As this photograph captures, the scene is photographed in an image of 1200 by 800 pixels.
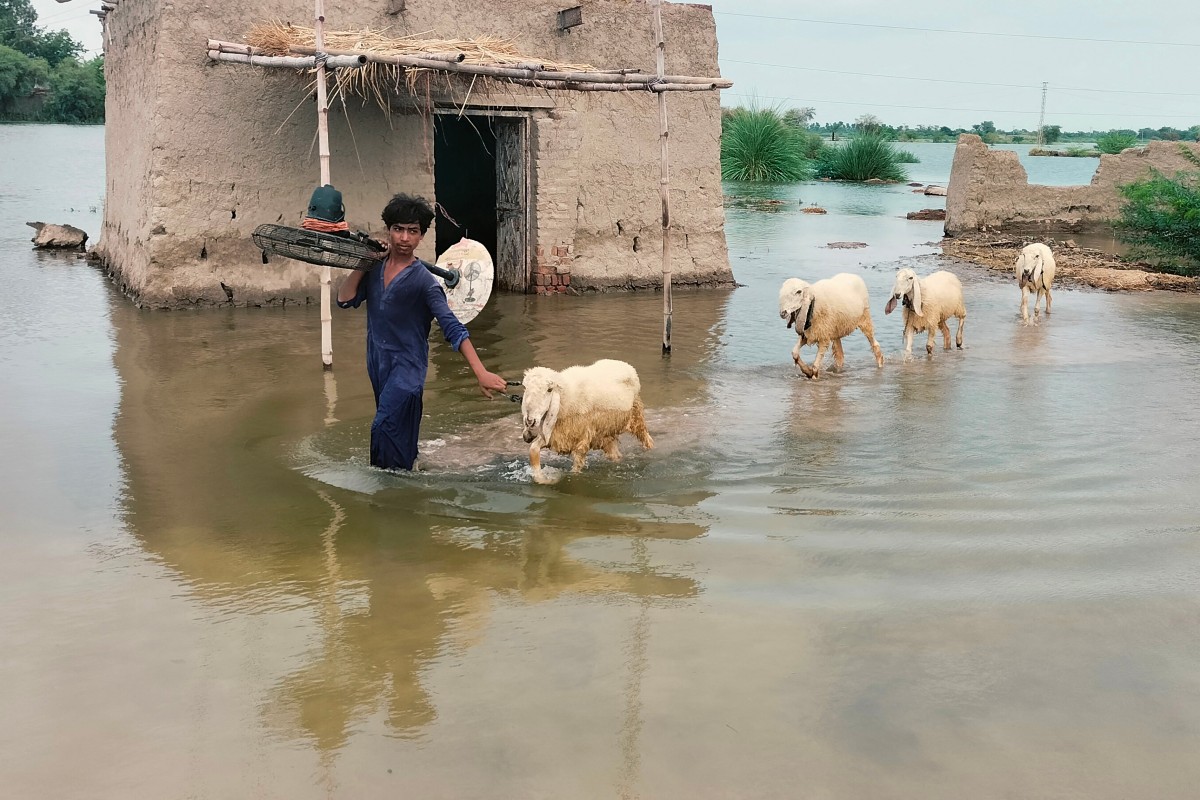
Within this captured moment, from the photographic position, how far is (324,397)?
8945 mm

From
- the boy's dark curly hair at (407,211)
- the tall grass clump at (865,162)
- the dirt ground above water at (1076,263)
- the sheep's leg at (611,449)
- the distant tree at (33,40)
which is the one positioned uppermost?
the distant tree at (33,40)

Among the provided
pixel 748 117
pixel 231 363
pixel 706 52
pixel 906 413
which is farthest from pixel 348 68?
pixel 748 117

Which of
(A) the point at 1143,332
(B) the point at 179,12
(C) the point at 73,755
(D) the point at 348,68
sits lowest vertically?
(C) the point at 73,755

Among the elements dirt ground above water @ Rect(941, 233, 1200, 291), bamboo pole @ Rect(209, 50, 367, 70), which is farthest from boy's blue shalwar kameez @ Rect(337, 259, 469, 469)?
dirt ground above water @ Rect(941, 233, 1200, 291)

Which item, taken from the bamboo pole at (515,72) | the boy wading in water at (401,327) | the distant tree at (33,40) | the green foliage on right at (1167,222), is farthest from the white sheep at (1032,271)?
the distant tree at (33,40)

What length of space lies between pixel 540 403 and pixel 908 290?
18.5 feet

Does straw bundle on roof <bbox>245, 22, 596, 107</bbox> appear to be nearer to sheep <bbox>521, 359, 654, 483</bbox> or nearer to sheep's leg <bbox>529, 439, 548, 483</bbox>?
sheep <bbox>521, 359, 654, 483</bbox>

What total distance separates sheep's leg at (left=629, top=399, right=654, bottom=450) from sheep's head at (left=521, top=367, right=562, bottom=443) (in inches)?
31.0

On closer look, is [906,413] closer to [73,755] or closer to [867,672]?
[867,672]

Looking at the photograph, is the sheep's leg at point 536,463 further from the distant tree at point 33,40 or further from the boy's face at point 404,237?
the distant tree at point 33,40

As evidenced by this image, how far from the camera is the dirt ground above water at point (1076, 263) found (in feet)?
53.7

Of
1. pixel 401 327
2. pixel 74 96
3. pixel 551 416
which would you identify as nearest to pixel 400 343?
pixel 401 327

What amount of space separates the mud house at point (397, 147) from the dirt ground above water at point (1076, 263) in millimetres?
5750

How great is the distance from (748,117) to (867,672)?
36.4 m
